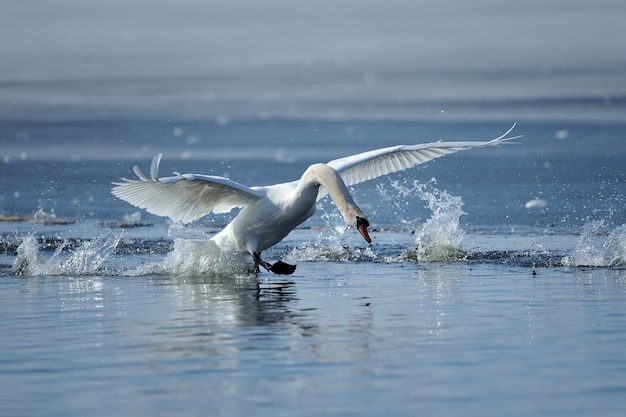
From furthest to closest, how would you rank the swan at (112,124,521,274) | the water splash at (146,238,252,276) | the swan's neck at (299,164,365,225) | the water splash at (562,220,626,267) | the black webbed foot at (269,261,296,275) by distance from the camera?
the water splash at (146,238,252,276), the water splash at (562,220,626,267), the black webbed foot at (269,261,296,275), the swan at (112,124,521,274), the swan's neck at (299,164,365,225)

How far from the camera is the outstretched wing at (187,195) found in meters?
12.9

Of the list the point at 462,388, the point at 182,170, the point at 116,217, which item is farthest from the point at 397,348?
the point at 182,170

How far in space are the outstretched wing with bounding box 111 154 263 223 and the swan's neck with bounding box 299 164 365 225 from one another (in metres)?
1.16

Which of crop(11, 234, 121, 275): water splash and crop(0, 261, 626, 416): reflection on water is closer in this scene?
crop(0, 261, 626, 416): reflection on water

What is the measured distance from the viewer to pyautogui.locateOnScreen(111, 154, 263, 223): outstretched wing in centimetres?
1286

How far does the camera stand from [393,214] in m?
20.5

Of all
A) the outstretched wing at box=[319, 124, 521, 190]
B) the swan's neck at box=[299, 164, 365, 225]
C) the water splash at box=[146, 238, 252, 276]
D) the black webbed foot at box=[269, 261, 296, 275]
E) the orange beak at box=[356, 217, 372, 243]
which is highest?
the outstretched wing at box=[319, 124, 521, 190]

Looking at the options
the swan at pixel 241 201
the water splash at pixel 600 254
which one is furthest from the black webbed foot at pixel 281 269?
the water splash at pixel 600 254

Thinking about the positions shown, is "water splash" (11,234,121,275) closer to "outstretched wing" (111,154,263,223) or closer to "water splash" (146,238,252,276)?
"water splash" (146,238,252,276)

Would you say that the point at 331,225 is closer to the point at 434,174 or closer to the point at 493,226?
the point at 493,226

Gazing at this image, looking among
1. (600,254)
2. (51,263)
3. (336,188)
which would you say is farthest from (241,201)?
(600,254)

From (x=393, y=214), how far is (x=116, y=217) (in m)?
4.82

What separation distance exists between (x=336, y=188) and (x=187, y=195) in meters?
2.97

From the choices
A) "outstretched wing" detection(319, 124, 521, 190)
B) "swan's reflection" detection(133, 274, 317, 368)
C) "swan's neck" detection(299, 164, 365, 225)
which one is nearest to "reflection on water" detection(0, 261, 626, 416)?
"swan's reflection" detection(133, 274, 317, 368)
